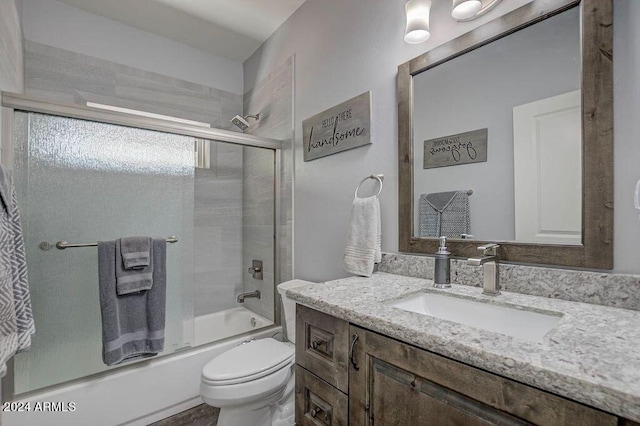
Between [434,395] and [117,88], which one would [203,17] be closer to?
[117,88]

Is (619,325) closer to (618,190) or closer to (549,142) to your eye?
(618,190)

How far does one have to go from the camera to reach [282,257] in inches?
88.8

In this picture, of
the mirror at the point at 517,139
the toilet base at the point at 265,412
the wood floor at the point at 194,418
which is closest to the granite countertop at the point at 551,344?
the mirror at the point at 517,139

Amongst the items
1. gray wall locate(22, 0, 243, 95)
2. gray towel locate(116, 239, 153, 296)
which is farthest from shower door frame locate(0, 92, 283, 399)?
gray wall locate(22, 0, 243, 95)

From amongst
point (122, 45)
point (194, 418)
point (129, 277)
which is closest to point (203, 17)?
point (122, 45)

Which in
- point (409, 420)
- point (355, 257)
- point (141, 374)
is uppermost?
point (355, 257)

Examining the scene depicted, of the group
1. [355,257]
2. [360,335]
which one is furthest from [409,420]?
[355,257]

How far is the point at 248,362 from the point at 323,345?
2.31 feet

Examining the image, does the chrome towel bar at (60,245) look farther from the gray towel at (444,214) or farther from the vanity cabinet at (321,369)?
the gray towel at (444,214)

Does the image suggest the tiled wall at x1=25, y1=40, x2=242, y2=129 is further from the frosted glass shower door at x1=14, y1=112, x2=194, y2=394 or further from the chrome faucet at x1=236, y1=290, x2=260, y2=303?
the chrome faucet at x1=236, y1=290, x2=260, y2=303

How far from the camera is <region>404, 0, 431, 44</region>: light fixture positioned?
120 cm

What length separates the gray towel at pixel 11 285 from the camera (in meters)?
1.08

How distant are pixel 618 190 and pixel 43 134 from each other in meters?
2.36

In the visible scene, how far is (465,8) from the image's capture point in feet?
3.62
